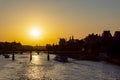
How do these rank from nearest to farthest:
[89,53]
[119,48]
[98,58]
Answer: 1. [119,48]
2. [98,58]
3. [89,53]

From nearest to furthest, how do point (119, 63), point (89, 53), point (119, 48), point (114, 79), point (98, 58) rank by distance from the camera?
point (114, 79)
point (119, 63)
point (119, 48)
point (98, 58)
point (89, 53)

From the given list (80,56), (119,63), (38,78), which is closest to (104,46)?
(80,56)

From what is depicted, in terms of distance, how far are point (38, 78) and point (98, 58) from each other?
298 feet

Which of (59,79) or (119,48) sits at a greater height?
(119,48)

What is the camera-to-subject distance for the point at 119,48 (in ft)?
513

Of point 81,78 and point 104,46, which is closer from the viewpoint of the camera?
point 81,78

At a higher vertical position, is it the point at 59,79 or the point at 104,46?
the point at 104,46

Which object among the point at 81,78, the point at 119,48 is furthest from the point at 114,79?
the point at 119,48

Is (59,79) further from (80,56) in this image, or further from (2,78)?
(80,56)

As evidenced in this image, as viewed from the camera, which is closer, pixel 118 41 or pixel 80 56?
pixel 118 41

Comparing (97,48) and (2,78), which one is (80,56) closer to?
(97,48)

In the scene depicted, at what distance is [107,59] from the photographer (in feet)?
520

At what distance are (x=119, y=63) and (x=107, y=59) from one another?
25520 millimetres

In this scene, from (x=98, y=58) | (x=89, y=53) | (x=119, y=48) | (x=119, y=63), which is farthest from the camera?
(x=89, y=53)
